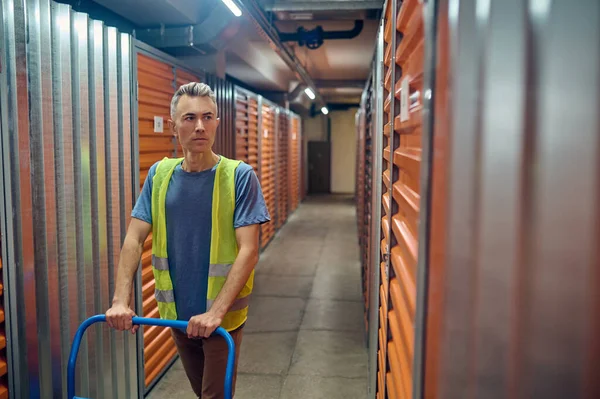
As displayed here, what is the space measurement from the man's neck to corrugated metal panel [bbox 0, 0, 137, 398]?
2.50 feet

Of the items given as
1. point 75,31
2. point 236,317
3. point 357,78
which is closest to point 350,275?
point 236,317

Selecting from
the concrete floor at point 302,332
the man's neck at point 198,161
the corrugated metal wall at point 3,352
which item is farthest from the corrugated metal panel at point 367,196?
the corrugated metal wall at point 3,352

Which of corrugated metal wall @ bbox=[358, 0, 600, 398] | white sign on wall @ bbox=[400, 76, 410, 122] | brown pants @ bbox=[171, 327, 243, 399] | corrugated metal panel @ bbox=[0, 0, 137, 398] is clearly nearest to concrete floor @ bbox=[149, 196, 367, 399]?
corrugated metal panel @ bbox=[0, 0, 137, 398]

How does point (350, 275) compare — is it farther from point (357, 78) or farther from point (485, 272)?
point (357, 78)

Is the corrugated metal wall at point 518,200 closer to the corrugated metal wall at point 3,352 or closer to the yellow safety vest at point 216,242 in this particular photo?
the yellow safety vest at point 216,242

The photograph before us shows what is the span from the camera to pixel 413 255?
4.60ft

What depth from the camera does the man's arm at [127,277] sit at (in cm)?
217

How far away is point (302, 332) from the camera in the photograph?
5.17m

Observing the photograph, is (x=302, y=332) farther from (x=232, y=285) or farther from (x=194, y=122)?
(x=194, y=122)

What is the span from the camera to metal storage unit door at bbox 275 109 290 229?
36.9 feet

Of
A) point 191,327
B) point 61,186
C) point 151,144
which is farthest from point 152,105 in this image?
point 191,327

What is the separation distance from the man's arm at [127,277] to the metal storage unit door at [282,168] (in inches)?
327

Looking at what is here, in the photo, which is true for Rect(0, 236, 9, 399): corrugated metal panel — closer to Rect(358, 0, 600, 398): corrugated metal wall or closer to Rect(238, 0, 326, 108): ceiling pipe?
Rect(358, 0, 600, 398): corrugated metal wall

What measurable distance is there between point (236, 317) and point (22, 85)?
158 centimetres
